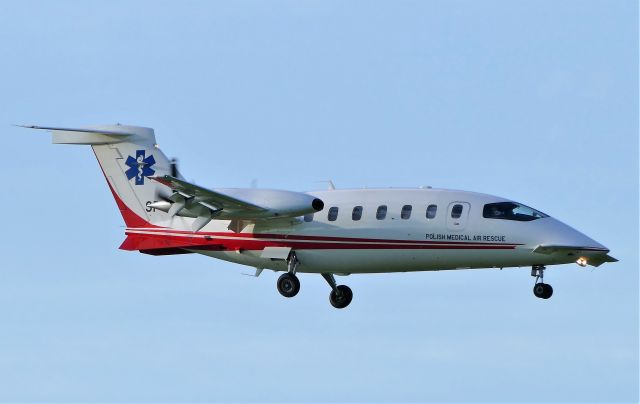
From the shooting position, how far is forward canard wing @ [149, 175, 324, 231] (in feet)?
124

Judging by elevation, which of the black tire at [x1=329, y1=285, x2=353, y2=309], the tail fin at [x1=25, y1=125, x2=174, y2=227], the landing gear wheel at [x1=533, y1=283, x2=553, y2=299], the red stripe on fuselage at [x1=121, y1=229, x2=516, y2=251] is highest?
the tail fin at [x1=25, y1=125, x2=174, y2=227]

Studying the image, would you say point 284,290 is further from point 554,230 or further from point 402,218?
point 554,230

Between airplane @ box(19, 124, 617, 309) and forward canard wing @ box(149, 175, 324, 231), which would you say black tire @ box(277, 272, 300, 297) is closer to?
airplane @ box(19, 124, 617, 309)

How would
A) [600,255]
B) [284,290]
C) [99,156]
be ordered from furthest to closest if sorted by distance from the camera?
[99,156], [284,290], [600,255]

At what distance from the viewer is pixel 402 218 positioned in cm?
3853

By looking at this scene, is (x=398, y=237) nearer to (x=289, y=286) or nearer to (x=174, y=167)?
(x=289, y=286)

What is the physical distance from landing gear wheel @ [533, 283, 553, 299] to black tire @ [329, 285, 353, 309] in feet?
22.9

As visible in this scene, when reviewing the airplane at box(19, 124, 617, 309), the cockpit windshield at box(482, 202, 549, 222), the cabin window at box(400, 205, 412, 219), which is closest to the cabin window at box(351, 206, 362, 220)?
the airplane at box(19, 124, 617, 309)

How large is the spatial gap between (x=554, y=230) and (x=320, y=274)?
25.8 feet

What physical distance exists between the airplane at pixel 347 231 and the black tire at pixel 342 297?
0.03m

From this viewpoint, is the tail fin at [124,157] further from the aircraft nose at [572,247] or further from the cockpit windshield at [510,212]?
the aircraft nose at [572,247]

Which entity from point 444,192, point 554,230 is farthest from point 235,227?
point 554,230

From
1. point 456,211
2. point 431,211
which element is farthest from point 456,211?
point 431,211

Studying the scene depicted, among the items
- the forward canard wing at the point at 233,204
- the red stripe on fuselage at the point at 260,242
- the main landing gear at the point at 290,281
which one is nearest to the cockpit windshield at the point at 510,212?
the red stripe on fuselage at the point at 260,242
